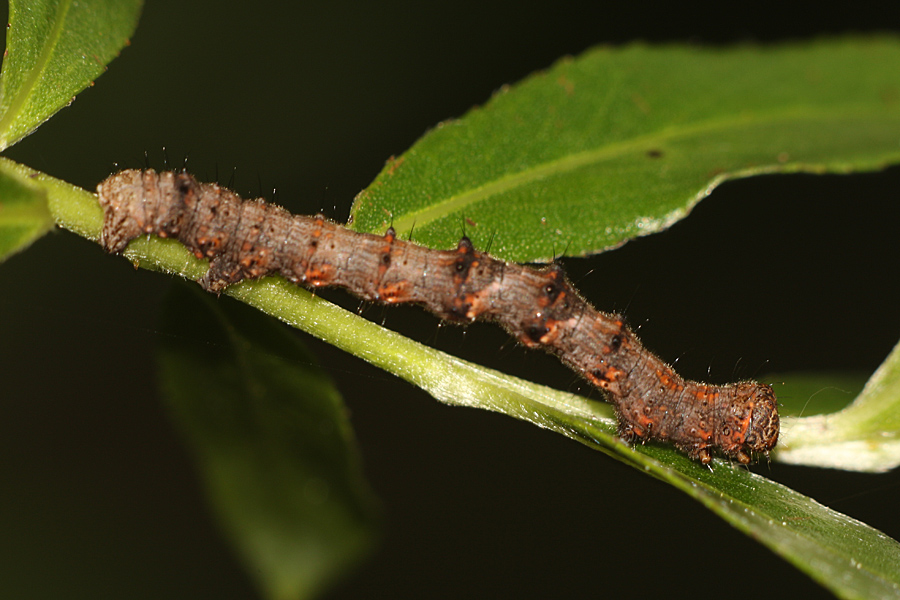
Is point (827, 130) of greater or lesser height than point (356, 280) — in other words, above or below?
above

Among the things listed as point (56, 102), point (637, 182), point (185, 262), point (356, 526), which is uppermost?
point (637, 182)

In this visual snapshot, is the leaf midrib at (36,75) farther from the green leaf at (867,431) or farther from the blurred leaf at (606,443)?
the green leaf at (867,431)

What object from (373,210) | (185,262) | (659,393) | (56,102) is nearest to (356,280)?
(373,210)

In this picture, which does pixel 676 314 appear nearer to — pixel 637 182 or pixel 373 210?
pixel 637 182

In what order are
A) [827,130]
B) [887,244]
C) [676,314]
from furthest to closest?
[887,244] → [676,314] → [827,130]

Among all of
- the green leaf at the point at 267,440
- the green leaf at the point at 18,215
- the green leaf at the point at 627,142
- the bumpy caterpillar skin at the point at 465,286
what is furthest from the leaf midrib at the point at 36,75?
the green leaf at the point at 627,142

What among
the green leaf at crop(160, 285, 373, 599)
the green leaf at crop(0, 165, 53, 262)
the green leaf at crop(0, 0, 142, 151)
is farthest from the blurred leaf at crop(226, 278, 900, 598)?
the green leaf at crop(0, 0, 142, 151)

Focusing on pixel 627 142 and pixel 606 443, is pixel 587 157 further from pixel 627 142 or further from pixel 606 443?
pixel 606 443
